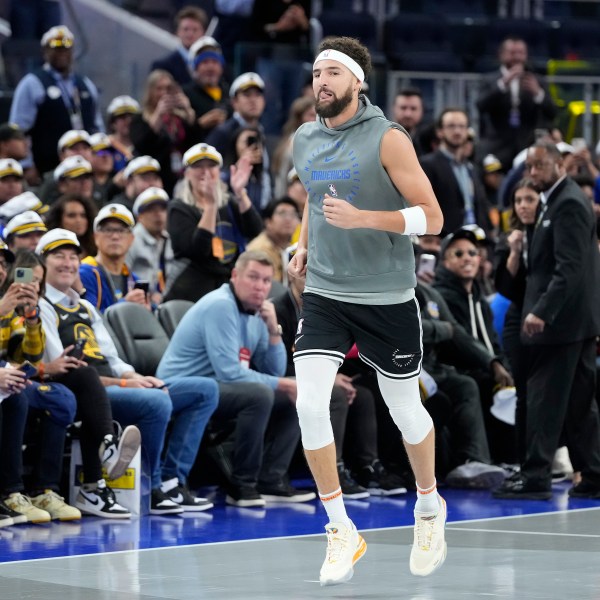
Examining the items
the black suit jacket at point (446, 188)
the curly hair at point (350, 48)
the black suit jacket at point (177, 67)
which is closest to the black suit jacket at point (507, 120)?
the black suit jacket at point (446, 188)

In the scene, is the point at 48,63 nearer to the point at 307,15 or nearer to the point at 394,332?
the point at 307,15

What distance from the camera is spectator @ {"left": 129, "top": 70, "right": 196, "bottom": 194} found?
1372cm

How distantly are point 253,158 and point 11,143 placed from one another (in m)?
2.12

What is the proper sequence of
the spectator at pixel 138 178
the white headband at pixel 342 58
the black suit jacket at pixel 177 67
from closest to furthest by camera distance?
1. the white headband at pixel 342 58
2. the spectator at pixel 138 178
3. the black suit jacket at pixel 177 67

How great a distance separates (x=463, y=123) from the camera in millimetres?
13609

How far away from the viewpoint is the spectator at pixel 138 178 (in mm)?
12305

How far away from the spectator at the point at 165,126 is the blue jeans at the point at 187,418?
470 centimetres

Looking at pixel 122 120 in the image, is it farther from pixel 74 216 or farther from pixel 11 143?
pixel 74 216

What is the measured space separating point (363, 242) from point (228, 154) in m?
7.03

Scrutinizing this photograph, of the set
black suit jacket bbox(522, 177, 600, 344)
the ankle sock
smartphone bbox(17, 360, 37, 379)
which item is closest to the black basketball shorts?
the ankle sock

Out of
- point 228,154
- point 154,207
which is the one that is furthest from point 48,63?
point 154,207

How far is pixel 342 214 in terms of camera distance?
6.17 meters

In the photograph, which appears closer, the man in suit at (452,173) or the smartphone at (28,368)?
the smartphone at (28,368)

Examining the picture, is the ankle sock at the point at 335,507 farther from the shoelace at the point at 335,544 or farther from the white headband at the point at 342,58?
the white headband at the point at 342,58
